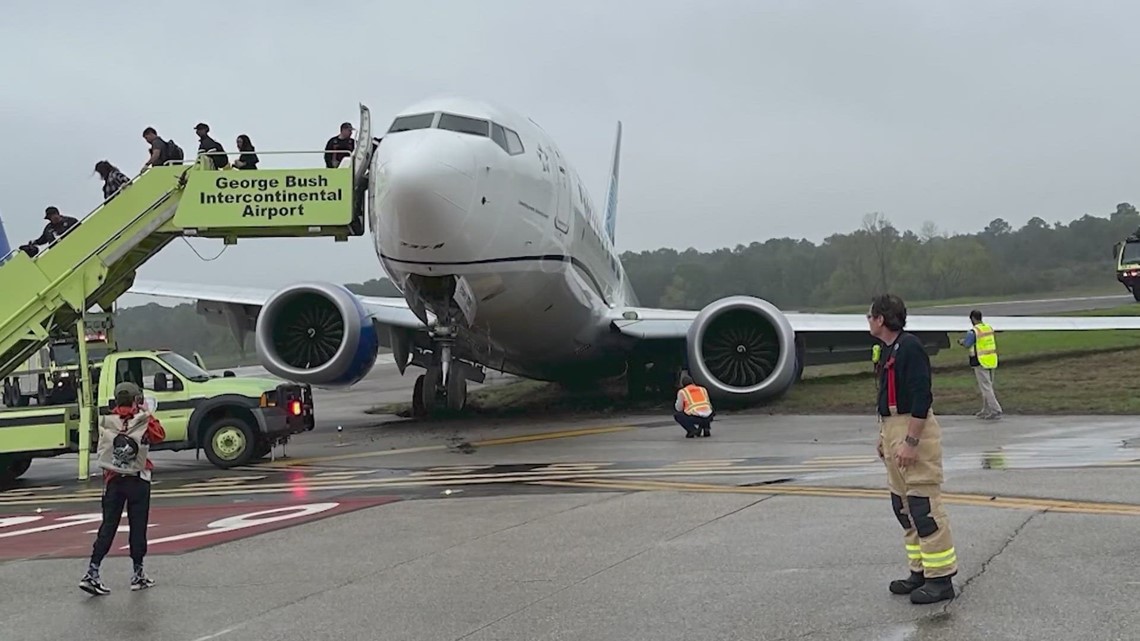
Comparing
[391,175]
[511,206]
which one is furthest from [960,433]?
[391,175]

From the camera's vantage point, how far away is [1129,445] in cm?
1112

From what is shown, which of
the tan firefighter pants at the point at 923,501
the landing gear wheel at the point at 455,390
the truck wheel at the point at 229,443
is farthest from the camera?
the landing gear wheel at the point at 455,390

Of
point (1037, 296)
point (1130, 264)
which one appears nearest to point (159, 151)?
point (1130, 264)

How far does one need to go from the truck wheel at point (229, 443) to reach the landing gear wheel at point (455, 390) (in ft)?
12.2

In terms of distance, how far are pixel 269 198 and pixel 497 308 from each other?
3583 mm

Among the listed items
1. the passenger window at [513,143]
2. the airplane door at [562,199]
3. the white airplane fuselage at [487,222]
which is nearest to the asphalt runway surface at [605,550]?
the white airplane fuselage at [487,222]

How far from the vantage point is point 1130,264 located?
4375 cm

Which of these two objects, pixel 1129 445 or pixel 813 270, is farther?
pixel 813 270

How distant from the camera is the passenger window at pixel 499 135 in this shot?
14269 millimetres

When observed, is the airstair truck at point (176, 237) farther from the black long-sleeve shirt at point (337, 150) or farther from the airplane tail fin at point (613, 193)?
the airplane tail fin at point (613, 193)

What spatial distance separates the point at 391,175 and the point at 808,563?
27.5 ft

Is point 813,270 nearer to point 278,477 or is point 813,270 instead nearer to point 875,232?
point 875,232

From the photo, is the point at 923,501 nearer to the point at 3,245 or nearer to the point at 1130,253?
the point at 3,245

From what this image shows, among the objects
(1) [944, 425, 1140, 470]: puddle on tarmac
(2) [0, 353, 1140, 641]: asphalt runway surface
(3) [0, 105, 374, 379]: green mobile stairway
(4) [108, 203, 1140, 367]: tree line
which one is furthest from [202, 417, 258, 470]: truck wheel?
(4) [108, 203, 1140, 367]: tree line
